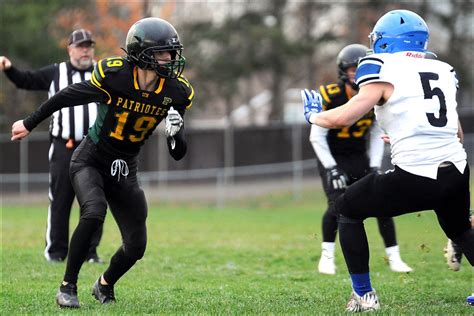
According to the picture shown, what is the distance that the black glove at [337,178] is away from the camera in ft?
24.4

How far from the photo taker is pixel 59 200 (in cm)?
817

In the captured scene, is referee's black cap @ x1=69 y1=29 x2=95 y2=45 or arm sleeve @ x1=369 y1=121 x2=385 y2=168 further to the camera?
referee's black cap @ x1=69 y1=29 x2=95 y2=45

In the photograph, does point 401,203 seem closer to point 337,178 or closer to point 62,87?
point 337,178

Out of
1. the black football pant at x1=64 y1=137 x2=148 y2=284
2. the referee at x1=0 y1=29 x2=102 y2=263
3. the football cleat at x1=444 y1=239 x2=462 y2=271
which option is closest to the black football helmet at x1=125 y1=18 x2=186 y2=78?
the black football pant at x1=64 y1=137 x2=148 y2=284

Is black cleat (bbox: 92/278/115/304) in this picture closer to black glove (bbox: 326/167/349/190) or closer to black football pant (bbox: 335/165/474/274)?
black football pant (bbox: 335/165/474/274)

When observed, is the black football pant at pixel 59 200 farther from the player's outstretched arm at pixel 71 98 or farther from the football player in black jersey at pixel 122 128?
the player's outstretched arm at pixel 71 98

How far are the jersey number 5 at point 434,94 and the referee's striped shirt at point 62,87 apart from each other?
4.02 m

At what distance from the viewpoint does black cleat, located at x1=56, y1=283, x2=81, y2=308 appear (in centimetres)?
539

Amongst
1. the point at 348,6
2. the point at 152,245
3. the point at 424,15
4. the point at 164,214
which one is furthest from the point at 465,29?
the point at 152,245

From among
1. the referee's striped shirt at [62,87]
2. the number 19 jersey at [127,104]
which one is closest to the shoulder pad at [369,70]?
the number 19 jersey at [127,104]

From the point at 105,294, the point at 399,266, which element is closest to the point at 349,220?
the point at 105,294

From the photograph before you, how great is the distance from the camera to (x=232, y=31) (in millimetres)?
27531

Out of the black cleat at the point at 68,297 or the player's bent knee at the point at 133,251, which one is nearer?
the black cleat at the point at 68,297

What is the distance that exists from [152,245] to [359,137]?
3270 mm
